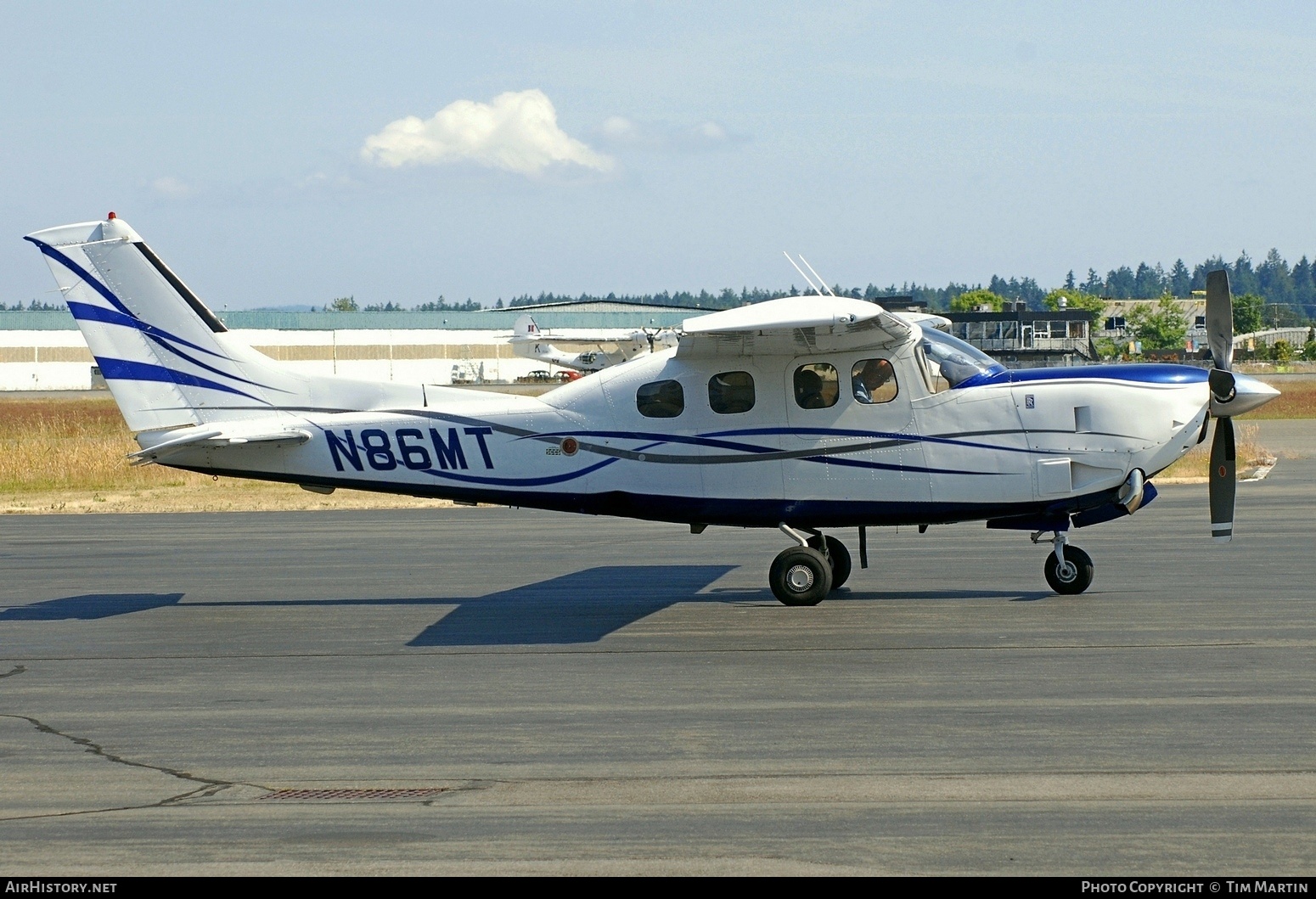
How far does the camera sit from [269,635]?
38.8 ft

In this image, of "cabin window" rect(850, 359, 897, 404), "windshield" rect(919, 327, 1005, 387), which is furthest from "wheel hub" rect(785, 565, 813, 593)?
"windshield" rect(919, 327, 1005, 387)

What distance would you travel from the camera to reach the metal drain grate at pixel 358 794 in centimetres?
673

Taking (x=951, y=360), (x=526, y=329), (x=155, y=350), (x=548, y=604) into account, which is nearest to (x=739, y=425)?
(x=951, y=360)

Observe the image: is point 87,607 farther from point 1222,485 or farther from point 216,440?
point 1222,485

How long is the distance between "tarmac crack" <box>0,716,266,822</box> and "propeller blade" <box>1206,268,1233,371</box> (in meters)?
9.65

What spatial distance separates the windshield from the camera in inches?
497

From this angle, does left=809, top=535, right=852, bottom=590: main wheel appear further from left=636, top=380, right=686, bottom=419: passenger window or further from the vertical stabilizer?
the vertical stabilizer

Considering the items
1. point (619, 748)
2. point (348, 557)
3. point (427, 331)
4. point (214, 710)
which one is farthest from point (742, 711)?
point (427, 331)

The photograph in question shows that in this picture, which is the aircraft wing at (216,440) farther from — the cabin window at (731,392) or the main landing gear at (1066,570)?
the main landing gear at (1066,570)

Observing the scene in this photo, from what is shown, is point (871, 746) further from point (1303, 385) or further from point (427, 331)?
point (427, 331)

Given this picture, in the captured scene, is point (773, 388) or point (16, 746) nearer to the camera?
point (16, 746)

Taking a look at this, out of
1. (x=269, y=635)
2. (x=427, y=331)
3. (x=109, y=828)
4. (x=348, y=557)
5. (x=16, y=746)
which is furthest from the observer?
(x=427, y=331)

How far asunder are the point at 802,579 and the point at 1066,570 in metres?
2.55

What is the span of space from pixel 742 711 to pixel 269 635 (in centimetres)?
516
